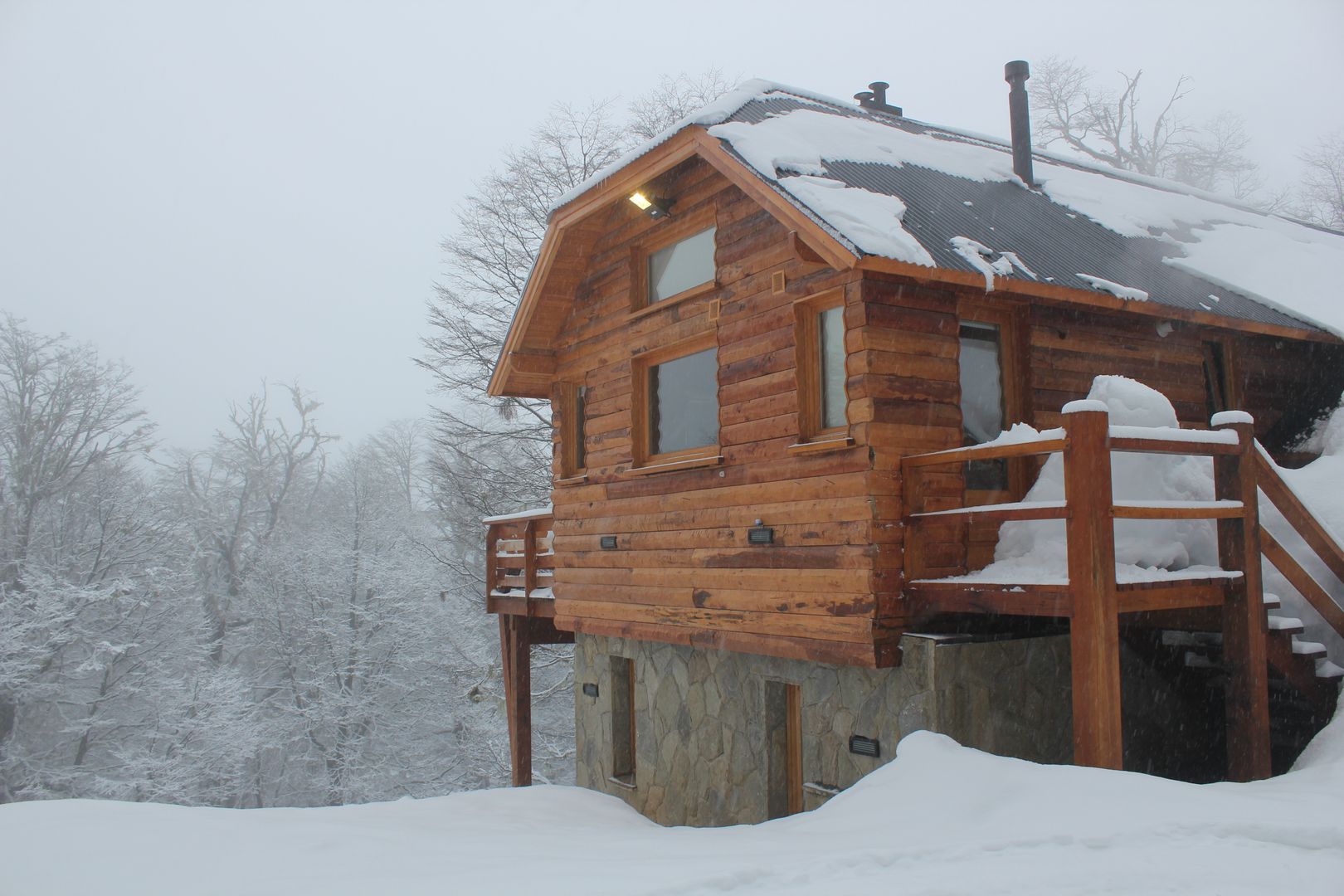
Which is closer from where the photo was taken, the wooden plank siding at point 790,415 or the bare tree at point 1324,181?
the wooden plank siding at point 790,415

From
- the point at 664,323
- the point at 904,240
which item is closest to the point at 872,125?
the point at 664,323

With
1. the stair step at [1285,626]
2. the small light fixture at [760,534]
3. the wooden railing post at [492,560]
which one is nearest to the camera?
the stair step at [1285,626]

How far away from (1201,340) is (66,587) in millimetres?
22987

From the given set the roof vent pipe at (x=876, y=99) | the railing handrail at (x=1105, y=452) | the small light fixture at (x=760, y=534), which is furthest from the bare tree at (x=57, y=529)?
the railing handrail at (x=1105, y=452)

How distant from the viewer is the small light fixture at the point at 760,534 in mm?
7812

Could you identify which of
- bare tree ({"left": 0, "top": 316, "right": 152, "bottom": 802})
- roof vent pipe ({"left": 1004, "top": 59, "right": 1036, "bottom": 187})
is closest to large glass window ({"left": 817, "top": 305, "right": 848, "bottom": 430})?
roof vent pipe ({"left": 1004, "top": 59, "right": 1036, "bottom": 187})

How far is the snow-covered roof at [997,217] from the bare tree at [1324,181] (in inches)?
831

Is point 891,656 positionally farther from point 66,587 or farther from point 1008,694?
point 66,587

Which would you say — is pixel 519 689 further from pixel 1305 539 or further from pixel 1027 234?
pixel 1305 539

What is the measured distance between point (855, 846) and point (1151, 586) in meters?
2.64

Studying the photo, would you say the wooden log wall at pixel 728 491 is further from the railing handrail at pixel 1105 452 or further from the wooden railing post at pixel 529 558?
the wooden railing post at pixel 529 558

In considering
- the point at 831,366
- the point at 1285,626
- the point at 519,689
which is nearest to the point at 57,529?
the point at 519,689

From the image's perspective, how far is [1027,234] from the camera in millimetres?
8062

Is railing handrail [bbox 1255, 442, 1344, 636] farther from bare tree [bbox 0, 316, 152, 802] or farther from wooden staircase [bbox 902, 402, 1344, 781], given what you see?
bare tree [bbox 0, 316, 152, 802]
